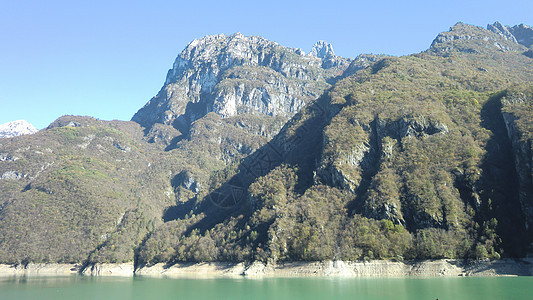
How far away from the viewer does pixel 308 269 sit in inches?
4033

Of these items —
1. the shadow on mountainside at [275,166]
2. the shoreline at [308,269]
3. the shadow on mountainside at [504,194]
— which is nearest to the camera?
the shoreline at [308,269]

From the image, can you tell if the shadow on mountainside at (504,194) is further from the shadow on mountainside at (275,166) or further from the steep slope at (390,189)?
the shadow on mountainside at (275,166)

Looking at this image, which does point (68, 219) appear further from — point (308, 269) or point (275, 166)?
point (308, 269)

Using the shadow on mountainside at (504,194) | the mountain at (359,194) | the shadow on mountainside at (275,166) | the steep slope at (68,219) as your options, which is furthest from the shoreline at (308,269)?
the shadow on mountainside at (275,166)

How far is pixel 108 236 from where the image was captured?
166 meters

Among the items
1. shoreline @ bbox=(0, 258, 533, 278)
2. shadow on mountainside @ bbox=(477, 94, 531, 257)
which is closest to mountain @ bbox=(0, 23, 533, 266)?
shadow on mountainside @ bbox=(477, 94, 531, 257)

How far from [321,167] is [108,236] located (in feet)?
339

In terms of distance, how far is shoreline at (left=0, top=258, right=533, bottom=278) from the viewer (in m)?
84.5


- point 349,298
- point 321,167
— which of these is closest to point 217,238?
point 321,167

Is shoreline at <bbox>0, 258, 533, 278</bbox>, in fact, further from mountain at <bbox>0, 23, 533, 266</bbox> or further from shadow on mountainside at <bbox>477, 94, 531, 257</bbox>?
shadow on mountainside at <bbox>477, 94, 531, 257</bbox>

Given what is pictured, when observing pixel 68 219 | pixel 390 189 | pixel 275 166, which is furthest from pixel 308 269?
pixel 68 219

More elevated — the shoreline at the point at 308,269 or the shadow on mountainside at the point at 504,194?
the shadow on mountainside at the point at 504,194

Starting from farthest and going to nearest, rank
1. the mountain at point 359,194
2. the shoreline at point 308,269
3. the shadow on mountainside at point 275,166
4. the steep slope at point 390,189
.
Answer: the shadow on mountainside at point 275,166, the mountain at point 359,194, the steep slope at point 390,189, the shoreline at point 308,269

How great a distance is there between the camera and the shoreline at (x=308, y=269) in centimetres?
8450
